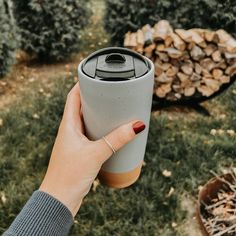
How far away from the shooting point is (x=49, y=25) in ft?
13.9

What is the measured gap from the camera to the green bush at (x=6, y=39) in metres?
3.74

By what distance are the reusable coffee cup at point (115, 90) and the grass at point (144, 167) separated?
1.03 meters

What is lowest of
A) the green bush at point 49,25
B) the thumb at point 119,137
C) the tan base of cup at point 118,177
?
the green bush at point 49,25

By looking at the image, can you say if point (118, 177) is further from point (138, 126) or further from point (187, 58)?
point (187, 58)

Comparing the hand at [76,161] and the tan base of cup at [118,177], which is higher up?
the hand at [76,161]

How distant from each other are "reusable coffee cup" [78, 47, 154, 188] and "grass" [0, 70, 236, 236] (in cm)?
103

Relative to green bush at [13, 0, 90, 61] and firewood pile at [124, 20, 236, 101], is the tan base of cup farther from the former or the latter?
green bush at [13, 0, 90, 61]

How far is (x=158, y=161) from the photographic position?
9.05 feet

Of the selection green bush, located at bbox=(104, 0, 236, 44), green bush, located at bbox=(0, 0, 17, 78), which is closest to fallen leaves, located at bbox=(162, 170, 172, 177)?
green bush, located at bbox=(104, 0, 236, 44)

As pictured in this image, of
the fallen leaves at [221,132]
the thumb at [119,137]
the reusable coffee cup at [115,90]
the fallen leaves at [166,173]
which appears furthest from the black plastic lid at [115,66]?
the fallen leaves at [221,132]

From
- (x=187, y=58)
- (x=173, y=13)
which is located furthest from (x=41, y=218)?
(x=173, y=13)

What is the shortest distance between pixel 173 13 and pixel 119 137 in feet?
9.42

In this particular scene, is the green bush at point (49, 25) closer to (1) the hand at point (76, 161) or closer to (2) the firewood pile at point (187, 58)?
(2) the firewood pile at point (187, 58)

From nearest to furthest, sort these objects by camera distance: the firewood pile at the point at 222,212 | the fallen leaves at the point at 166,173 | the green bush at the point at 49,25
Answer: the firewood pile at the point at 222,212 → the fallen leaves at the point at 166,173 → the green bush at the point at 49,25
